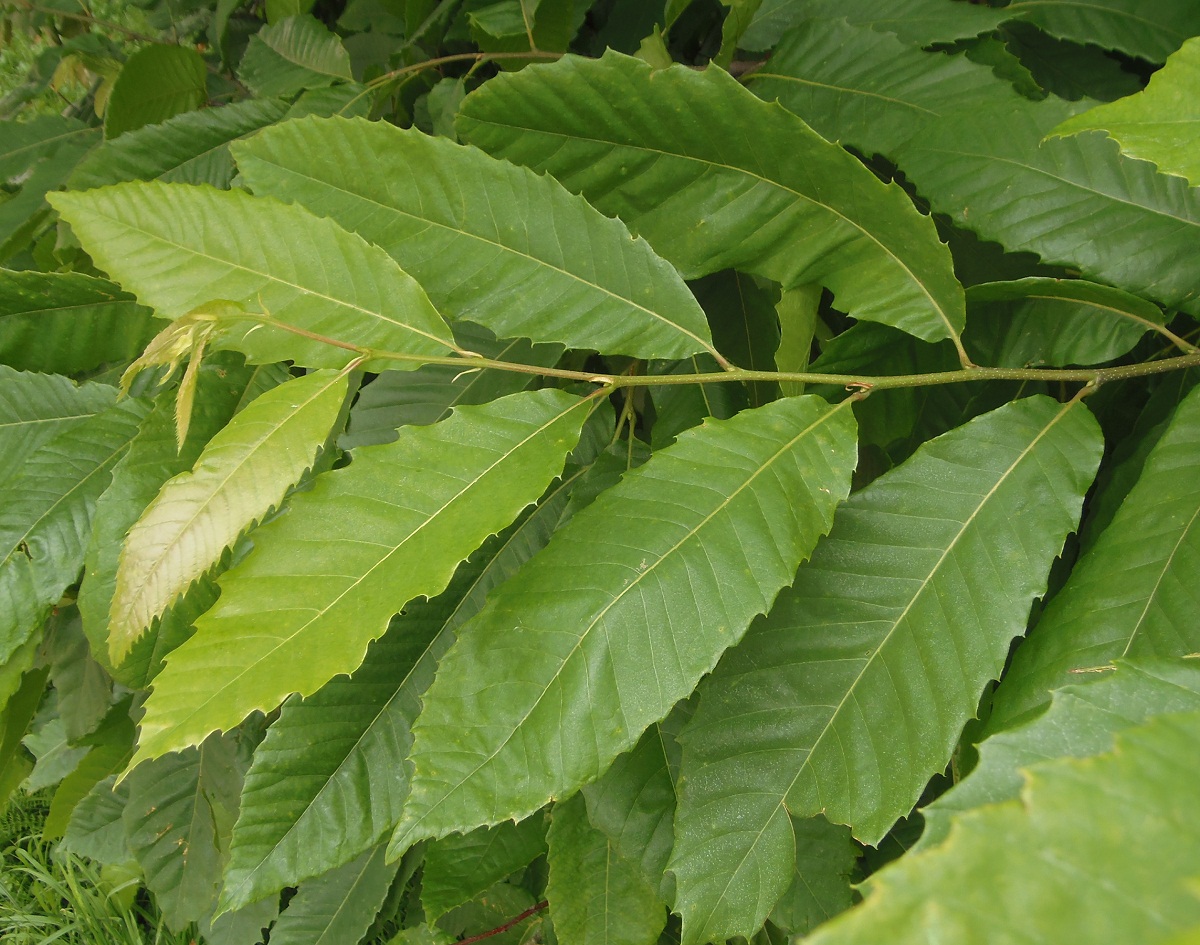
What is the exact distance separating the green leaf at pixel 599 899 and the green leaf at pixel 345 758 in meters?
0.30

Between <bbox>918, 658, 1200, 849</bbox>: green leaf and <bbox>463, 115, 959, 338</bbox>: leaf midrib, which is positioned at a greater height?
<bbox>463, 115, 959, 338</bbox>: leaf midrib

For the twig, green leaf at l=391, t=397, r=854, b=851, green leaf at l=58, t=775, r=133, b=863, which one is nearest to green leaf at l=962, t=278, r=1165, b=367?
green leaf at l=391, t=397, r=854, b=851

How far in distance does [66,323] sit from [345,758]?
0.59 m

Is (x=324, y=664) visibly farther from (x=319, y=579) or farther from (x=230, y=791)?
(x=230, y=791)

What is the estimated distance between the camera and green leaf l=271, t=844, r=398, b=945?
145 centimetres

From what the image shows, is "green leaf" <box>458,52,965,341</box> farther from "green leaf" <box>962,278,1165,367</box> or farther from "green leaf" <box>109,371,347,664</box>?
"green leaf" <box>109,371,347,664</box>

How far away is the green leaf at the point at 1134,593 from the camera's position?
2.02 feet

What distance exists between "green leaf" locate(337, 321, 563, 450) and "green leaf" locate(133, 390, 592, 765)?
26cm

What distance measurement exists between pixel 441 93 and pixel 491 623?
31.6 inches

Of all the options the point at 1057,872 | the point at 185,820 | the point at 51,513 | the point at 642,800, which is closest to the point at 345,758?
the point at 642,800

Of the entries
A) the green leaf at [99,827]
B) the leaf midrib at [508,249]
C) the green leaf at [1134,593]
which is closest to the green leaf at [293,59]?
the leaf midrib at [508,249]

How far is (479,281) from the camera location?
2.59ft

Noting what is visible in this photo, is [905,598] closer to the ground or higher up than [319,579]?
closer to the ground

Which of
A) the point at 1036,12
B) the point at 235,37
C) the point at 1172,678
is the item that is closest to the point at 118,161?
the point at 235,37
